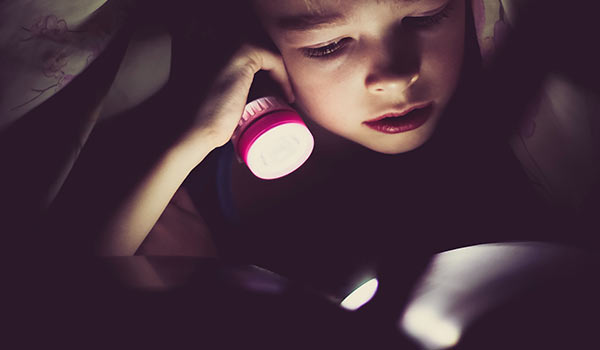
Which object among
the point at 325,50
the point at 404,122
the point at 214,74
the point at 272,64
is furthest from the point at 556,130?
the point at 214,74

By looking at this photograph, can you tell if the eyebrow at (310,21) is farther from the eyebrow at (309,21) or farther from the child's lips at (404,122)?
the child's lips at (404,122)

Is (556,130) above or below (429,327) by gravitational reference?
above

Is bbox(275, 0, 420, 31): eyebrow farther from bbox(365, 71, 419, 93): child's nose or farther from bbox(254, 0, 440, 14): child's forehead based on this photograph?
bbox(365, 71, 419, 93): child's nose

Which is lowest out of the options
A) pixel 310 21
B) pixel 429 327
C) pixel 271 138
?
pixel 429 327

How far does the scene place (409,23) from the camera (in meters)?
0.73

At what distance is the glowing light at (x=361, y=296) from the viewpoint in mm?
548

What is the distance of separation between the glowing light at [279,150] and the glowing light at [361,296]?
1.02ft

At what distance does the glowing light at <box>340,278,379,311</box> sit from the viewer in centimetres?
55

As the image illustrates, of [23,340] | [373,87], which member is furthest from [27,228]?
[373,87]

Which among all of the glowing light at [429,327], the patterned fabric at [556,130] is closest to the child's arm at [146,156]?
the patterned fabric at [556,130]

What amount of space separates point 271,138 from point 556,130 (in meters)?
0.49

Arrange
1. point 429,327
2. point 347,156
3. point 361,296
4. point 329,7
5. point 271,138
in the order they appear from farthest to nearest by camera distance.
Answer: point 347,156 → point 271,138 → point 329,7 → point 361,296 → point 429,327

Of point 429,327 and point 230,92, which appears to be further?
point 230,92

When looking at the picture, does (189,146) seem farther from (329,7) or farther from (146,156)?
(329,7)
